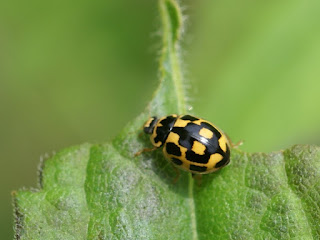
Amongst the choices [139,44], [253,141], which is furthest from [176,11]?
[139,44]

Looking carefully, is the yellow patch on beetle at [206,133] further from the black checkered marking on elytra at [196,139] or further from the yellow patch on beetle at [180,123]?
the yellow patch on beetle at [180,123]

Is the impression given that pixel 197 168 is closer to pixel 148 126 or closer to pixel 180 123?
pixel 180 123

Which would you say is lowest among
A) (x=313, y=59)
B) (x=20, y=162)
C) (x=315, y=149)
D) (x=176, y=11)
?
(x=20, y=162)

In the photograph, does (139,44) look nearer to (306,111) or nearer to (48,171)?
(306,111)

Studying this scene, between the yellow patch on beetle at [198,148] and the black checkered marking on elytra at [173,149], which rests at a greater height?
the black checkered marking on elytra at [173,149]

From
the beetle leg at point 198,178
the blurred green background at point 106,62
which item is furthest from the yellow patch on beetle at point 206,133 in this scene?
the blurred green background at point 106,62
